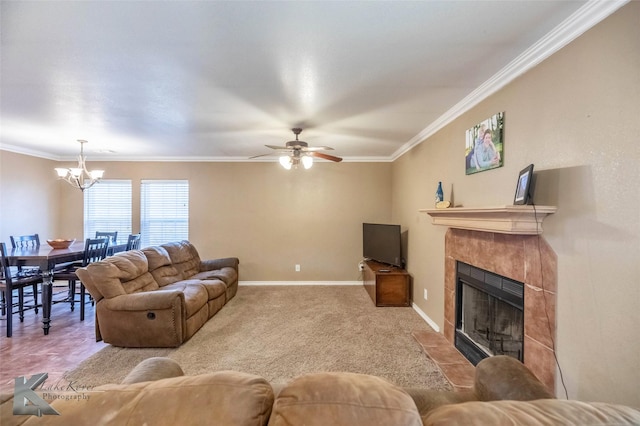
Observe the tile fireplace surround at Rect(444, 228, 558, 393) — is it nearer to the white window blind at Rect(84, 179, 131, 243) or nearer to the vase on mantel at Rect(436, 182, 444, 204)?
the vase on mantel at Rect(436, 182, 444, 204)

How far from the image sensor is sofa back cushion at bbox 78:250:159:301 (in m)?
2.64

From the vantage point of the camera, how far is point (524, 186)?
161 cm

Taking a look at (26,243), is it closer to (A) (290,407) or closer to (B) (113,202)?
(B) (113,202)

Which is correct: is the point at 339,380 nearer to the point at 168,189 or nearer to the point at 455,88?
the point at 455,88

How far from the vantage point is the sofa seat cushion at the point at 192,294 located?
2.84 meters

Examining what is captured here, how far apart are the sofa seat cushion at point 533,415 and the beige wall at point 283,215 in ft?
14.1

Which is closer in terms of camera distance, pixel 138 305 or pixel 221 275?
pixel 138 305

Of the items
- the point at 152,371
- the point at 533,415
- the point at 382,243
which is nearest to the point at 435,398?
the point at 533,415

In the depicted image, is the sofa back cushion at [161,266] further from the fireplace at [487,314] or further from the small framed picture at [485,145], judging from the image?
the small framed picture at [485,145]

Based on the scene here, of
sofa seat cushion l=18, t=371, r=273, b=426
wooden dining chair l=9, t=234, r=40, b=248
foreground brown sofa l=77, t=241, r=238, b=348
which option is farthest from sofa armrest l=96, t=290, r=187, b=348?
wooden dining chair l=9, t=234, r=40, b=248

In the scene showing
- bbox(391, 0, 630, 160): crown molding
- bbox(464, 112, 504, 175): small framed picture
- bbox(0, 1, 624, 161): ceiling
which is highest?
bbox(0, 1, 624, 161): ceiling

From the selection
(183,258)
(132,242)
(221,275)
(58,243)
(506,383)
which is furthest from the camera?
(132,242)

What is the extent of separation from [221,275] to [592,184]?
4057mm

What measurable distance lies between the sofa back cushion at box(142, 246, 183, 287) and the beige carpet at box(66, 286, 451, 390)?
87 centimetres
